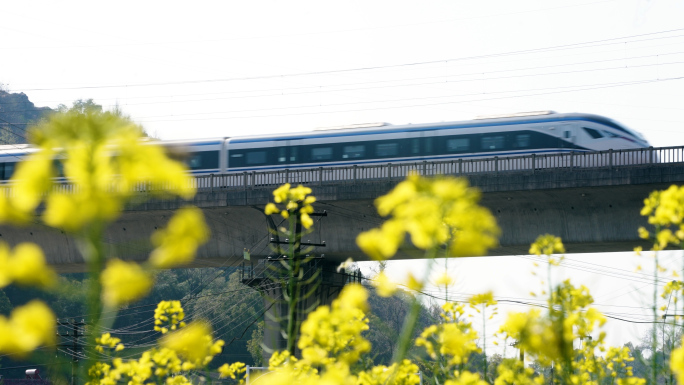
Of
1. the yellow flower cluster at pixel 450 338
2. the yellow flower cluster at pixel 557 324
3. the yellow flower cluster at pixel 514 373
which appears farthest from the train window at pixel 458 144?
the yellow flower cluster at pixel 557 324

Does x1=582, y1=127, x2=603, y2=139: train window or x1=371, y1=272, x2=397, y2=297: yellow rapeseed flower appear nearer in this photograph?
x1=371, y1=272, x2=397, y2=297: yellow rapeseed flower

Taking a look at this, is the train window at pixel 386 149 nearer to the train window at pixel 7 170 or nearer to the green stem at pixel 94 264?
the train window at pixel 7 170

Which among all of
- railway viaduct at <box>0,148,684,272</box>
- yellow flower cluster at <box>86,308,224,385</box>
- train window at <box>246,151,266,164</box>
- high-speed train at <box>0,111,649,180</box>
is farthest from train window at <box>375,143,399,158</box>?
yellow flower cluster at <box>86,308,224,385</box>

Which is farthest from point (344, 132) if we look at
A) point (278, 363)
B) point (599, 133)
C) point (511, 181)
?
point (278, 363)

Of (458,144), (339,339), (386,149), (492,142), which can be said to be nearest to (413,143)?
(386,149)

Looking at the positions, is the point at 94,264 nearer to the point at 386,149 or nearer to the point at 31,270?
the point at 31,270

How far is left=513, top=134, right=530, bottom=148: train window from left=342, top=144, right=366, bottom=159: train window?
5.70 meters

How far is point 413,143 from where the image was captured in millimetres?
28531

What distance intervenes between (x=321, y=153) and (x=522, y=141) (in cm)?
766

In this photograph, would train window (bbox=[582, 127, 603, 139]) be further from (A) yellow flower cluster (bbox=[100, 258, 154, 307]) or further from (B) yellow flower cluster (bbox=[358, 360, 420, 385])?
(A) yellow flower cluster (bbox=[100, 258, 154, 307])

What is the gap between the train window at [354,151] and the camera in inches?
1150

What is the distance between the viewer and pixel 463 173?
26078 mm

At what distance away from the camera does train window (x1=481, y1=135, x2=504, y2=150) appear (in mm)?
27203

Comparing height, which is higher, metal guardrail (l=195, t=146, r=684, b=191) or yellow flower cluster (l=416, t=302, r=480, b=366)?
metal guardrail (l=195, t=146, r=684, b=191)
